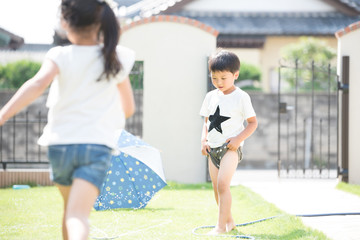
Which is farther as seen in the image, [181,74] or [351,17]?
[351,17]

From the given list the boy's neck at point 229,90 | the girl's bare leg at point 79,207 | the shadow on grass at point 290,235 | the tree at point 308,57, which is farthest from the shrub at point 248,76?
the girl's bare leg at point 79,207

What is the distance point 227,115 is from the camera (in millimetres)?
4148

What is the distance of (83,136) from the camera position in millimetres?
2465

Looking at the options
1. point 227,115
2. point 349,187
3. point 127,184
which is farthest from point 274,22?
point 227,115

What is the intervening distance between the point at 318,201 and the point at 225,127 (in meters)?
2.52

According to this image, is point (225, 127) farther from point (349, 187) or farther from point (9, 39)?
point (9, 39)

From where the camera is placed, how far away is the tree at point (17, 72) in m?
14.3

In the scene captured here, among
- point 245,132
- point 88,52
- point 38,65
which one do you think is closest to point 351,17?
point 38,65

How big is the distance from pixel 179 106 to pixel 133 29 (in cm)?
A: 127

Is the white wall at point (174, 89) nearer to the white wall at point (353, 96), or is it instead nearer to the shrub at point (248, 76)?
the white wall at point (353, 96)

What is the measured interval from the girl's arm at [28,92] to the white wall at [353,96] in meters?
5.99

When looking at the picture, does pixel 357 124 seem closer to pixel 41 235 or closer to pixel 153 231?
pixel 153 231

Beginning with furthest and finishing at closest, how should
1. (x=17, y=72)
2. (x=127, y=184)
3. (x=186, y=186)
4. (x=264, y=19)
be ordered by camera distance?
(x=264, y=19), (x=17, y=72), (x=186, y=186), (x=127, y=184)

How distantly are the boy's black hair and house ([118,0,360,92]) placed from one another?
13036 mm
